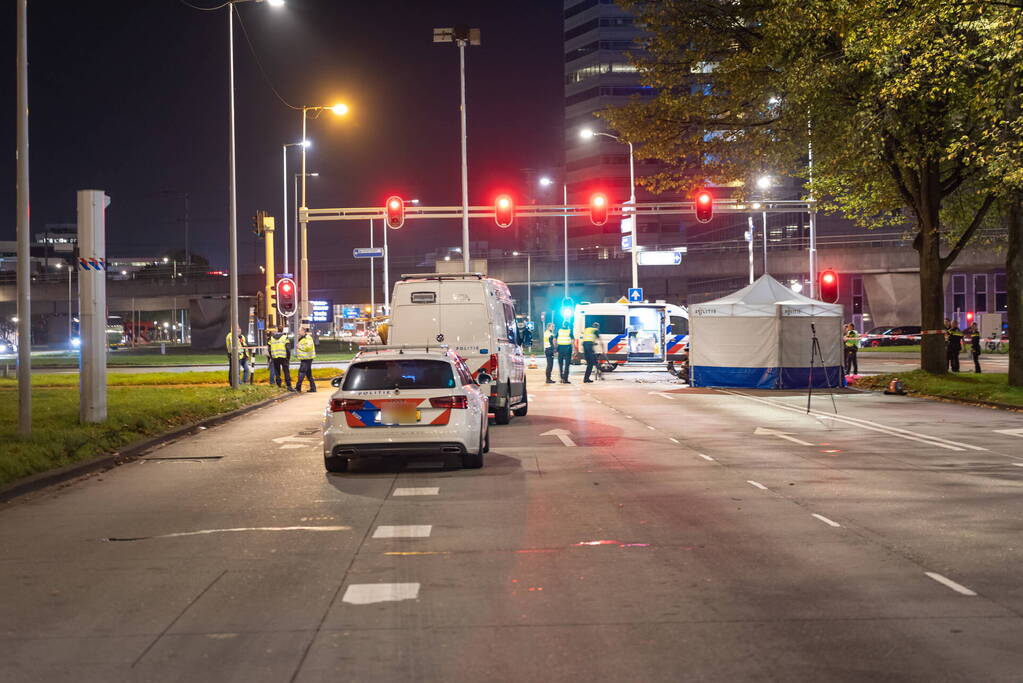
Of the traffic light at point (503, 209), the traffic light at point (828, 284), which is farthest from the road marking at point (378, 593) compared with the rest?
the traffic light at point (503, 209)

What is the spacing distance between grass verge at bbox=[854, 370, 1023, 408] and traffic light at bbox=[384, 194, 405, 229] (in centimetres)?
1507

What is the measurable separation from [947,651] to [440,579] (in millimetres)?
3270

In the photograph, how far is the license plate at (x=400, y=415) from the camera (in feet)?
43.1

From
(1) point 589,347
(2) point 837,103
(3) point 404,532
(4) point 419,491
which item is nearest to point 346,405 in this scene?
(4) point 419,491

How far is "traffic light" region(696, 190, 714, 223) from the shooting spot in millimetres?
35125

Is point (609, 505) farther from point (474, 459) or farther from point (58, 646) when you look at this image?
point (58, 646)

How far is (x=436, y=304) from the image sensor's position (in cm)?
2008

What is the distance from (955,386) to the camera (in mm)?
27516

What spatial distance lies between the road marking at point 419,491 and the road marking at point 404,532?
6.70ft

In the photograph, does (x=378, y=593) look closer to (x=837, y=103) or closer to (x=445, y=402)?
(x=445, y=402)

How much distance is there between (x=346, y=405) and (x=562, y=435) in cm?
578

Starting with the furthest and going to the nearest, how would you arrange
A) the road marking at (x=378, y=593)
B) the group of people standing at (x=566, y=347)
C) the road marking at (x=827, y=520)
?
the group of people standing at (x=566, y=347), the road marking at (x=827, y=520), the road marking at (x=378, y=593)

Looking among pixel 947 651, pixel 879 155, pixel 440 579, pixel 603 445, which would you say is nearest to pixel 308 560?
pixel 440 579

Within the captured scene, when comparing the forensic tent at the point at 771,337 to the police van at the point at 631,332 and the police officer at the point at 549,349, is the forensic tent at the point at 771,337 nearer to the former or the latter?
the police officer at the point at 549,349
